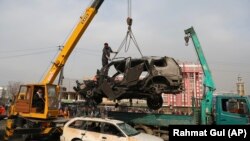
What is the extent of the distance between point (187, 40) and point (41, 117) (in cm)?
708

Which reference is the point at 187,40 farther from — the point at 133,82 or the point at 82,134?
the point at 82,134

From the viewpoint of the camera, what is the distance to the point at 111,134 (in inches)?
367

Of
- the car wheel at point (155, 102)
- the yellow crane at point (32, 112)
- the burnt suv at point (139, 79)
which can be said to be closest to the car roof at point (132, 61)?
the burnt suv at point (139, 79)

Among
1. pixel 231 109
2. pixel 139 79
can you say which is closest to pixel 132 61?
pixel 139 79

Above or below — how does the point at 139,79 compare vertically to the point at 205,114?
above

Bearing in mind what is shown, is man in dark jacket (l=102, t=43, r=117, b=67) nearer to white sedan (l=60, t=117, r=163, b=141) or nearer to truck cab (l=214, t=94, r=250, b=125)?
white sedan (l=60, t=117, r=163, b=141)

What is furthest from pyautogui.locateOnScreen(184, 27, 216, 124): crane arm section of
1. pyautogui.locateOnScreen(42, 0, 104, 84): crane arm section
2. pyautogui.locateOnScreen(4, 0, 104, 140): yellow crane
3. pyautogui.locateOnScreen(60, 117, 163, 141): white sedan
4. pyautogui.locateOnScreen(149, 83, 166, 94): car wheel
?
pyautogui.locateOnScreen(4, 0, 104, 140): yellow crane

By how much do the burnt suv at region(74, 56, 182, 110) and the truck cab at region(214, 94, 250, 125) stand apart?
1.59 metres

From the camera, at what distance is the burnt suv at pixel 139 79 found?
36.9ft

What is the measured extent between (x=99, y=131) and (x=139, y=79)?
9.42ft

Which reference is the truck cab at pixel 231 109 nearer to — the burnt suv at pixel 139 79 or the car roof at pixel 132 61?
the burnt suv at pixel 139 79

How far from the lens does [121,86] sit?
11.8m

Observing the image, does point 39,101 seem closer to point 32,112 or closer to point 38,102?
point 38,102

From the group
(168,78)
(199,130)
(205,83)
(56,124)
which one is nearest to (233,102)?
(205,83)
